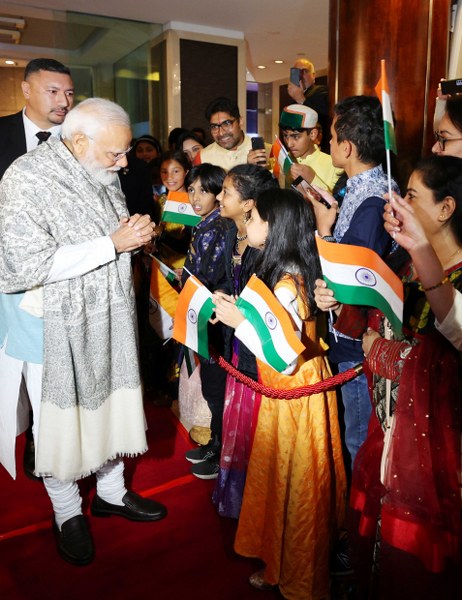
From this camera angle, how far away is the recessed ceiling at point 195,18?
6.35m

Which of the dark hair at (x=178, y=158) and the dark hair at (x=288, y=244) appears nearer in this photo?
the dark hair at (x=288, y=244)

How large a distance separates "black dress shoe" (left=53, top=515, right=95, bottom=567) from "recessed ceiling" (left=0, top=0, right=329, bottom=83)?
615cm

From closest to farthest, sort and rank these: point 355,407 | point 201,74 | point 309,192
→ 1. point 355,407
2. point 309,192
3. point 201,74

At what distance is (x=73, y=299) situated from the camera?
1.90 m

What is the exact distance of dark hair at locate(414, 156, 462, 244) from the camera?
1.44 metres

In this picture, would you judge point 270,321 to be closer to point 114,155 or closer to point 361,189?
point 361,189

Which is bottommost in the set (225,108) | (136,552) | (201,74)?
(136,552)

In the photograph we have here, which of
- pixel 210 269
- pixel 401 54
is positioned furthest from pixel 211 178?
pixel 401 54

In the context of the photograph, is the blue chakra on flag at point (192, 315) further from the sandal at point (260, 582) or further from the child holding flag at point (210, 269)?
the sandal at point (260, 582)

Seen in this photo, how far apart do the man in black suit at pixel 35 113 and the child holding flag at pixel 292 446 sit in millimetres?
1331

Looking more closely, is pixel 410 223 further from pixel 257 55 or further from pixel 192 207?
pixel 257 55

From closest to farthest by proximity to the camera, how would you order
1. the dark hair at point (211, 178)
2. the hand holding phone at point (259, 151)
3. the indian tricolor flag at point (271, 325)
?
the indian tricolor flag at point (271, 325), the dark hair at point (211, 178), the hand holding phone at point (259, 151)

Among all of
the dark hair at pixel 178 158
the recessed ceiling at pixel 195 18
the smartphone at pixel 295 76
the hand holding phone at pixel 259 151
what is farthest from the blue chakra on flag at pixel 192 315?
the recessed ceiling at pixel 195 18

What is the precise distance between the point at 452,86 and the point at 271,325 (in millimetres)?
1113
